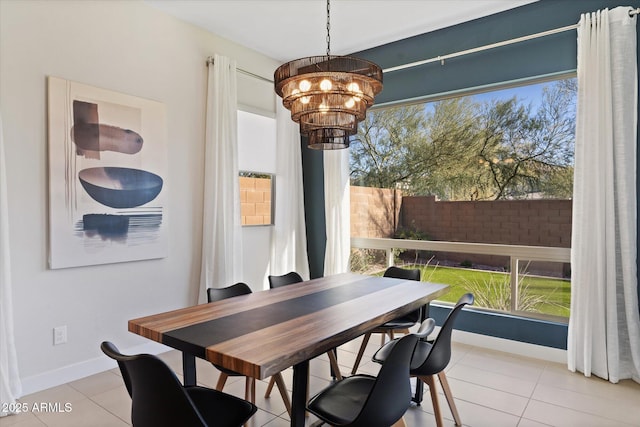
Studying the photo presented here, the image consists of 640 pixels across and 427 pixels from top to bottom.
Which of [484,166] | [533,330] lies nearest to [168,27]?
[484,166]

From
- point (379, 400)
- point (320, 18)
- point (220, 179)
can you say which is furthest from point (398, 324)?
point (320, 18)

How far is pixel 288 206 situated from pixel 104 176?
6.65 feet

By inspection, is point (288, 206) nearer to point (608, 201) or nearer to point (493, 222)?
point (493, 222)

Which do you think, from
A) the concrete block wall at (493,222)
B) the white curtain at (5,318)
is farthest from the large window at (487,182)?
the white curtain at (5,318)

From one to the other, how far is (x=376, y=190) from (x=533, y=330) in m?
2.02

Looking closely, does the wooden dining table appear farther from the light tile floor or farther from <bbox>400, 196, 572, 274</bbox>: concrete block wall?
<bbox>400, 196, 572, 274</bbox>: concrete block wall

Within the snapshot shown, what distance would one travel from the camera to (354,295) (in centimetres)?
244

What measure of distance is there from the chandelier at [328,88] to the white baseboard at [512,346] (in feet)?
7.97

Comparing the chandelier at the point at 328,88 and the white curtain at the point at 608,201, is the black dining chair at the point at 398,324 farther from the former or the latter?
the chandelier at the point at 328,88

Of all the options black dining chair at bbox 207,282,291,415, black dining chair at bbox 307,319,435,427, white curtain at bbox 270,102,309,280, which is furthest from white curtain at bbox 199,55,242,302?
black dining chair at bbox 307,319,435,427

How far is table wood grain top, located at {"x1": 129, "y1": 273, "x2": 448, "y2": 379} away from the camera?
1.47 m

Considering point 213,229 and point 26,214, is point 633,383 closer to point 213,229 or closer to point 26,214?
point 213,229

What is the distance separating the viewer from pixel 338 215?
4398 millimetres

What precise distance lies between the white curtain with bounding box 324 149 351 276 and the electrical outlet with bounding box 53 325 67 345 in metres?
2.50
